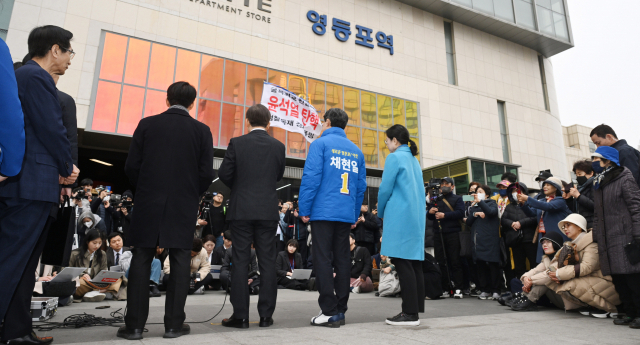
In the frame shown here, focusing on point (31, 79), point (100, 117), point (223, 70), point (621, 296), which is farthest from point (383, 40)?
point (31, 79)

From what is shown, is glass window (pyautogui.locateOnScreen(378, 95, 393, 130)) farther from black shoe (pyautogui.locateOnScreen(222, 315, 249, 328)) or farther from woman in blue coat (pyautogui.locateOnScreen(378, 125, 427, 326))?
black shoe (pyautogui.locateOnScreen(222, 315, 249, 328))

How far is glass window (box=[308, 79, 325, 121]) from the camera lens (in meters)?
17.3

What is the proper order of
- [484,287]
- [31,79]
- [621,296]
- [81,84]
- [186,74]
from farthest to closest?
[186,74] → [81,84] → [484,287] → [621,296] → [31,79]

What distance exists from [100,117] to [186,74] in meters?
3.49

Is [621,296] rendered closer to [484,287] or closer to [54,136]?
[484,287]

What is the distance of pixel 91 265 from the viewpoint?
617 cm

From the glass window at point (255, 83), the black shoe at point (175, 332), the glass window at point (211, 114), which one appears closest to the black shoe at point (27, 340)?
the black shoe at point (175, 332)

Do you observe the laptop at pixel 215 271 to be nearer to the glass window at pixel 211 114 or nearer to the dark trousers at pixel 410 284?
the dark trousers at pixel 410 284

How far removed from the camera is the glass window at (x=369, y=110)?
18344mm

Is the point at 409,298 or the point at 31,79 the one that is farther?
the point at 409,298

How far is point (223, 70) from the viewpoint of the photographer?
15.7 m

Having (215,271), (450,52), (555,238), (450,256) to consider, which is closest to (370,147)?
(450,52)

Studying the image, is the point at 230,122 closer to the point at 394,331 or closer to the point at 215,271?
the point at 215,271

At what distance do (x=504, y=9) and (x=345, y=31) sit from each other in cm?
1086
